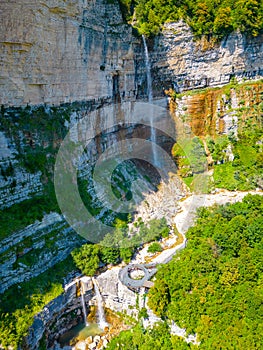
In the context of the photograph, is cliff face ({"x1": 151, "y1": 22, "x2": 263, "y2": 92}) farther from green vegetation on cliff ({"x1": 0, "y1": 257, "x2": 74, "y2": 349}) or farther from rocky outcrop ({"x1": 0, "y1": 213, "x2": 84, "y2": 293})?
green vegetation on cliff ({"x1": 0, "y1": 257, "x2": 74, "y2": 349})

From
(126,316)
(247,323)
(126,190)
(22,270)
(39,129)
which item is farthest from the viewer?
(126,190)

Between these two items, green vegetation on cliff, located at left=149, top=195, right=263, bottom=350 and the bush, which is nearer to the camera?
green vegetation on cliff, located at left=149, top=195, right=263, bottom=350

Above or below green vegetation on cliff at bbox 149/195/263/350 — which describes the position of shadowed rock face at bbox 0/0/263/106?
above

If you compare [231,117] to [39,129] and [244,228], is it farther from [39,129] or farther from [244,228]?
[39,129]

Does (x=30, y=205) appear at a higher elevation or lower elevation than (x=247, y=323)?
higher

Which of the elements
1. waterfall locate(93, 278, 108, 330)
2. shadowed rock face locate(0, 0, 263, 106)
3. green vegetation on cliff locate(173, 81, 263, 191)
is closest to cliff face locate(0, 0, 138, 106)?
shadowed rock face locate(0, 0, 263, 106)

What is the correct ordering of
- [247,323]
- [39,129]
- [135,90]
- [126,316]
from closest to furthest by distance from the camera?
[247,323] < [126,316] < [39,129] < [135,90]

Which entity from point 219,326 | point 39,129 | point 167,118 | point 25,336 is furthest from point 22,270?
point 167,118

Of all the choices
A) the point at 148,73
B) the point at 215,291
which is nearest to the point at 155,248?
the point at 215,291
